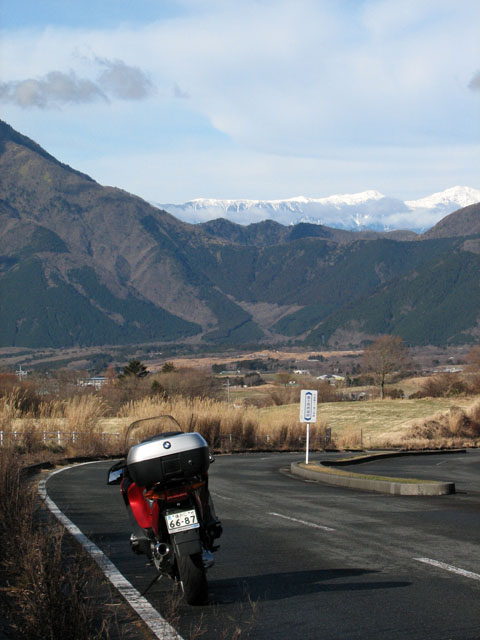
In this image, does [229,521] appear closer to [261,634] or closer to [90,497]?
[90,497]

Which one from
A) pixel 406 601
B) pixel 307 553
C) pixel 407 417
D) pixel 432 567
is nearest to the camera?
pixel 406 601

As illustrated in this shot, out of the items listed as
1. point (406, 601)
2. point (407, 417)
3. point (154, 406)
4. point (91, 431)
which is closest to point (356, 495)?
point (406, 601)

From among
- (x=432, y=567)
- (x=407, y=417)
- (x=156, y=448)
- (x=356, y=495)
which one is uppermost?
(x=156, y=448)

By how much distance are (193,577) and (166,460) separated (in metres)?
0.90

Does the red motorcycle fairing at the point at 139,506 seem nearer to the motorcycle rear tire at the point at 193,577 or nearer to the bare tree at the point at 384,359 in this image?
the motorcycle rear tire at the point at 193,577

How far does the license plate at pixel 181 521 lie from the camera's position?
702 cm

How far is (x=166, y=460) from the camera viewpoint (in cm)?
715

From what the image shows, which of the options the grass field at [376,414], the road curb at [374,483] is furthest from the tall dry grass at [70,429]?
the grass field at [376,414]

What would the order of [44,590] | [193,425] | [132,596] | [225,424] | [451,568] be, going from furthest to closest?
[225,424] < [193,425] < [451,568] < [132,596] < [44,590]

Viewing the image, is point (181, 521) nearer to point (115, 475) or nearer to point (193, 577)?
point (193, 577)

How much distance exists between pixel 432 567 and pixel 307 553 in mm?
1404

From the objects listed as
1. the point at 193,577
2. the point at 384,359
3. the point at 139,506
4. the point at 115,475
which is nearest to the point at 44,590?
the point at 193,577

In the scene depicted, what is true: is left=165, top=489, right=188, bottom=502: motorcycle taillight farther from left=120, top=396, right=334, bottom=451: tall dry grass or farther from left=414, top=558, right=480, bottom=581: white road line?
left=120, top=396, right=334, bottom=451: tall dry grass

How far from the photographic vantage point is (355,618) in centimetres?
663
